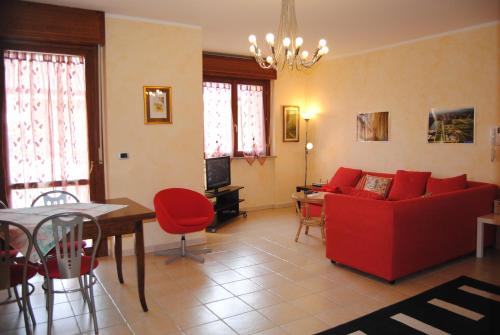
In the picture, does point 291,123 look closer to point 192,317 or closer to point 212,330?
point 192,317

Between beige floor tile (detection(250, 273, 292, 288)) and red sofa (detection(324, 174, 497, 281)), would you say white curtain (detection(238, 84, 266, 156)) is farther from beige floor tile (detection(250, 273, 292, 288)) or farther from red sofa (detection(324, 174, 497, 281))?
beige floor tile (detection(250, 273, 292, 288))

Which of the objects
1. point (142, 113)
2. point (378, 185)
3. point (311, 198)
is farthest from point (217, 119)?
point (378, 185)

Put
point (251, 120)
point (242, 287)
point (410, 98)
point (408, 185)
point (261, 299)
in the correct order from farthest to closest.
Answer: point (251, 120), point (410, 98), point (408, 185), point (242, 287), point (261, 299)

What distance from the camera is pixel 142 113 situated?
4.77 m

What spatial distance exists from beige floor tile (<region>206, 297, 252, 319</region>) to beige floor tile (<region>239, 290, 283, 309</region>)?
0.06 meters

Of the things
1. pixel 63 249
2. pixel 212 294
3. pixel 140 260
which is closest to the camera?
pixel 63 249

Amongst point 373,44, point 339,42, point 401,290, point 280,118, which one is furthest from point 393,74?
point 401,290

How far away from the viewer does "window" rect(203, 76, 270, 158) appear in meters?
6.88

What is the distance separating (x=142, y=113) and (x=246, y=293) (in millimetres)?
2458

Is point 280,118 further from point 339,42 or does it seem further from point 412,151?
point 412,151

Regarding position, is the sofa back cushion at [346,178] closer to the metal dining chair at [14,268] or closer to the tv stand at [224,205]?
the tv stand at [224,205]

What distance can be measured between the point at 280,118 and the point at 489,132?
3.55m

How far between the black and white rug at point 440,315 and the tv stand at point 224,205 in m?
3.18

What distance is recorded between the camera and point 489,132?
16.4 feet
